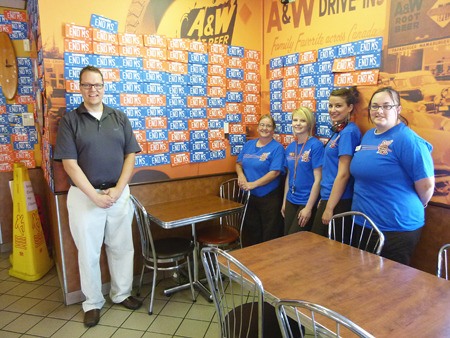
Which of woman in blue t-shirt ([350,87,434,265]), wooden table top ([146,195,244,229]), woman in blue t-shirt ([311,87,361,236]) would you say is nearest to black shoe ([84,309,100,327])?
wooden table top ([146,195,244,229])

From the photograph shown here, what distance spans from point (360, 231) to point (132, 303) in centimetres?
185

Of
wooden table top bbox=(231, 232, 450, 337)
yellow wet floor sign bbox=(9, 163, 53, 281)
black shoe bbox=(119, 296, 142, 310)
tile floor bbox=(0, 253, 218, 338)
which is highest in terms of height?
wooden table top bbox=(231, 232, 450, 337)

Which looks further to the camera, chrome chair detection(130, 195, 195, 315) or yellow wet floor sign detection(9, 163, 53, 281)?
yellow wet floor sign detection(9, 163, 53, 281)

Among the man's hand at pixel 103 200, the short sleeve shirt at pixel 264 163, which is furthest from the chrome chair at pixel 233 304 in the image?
the short sleeve shirt at pixel 264 163

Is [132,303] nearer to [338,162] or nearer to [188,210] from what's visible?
[188,210]

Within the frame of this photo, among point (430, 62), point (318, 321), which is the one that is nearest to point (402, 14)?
point (430, 62)

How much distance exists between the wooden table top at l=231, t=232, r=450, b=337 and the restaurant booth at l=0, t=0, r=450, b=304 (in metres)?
0.88

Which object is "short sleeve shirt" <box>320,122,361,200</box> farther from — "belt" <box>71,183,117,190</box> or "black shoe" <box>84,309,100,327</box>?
"black shoe" <box>84,309,100,327</box>

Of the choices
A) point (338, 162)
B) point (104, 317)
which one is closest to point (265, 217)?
point (338, 162)

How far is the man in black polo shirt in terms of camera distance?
235 cm

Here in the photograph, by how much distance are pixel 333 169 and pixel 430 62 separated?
0.93 meters

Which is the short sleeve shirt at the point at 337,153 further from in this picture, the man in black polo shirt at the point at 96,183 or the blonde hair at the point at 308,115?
the man in black polo shirt at the point at 96,183

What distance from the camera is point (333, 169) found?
2463 millimetres

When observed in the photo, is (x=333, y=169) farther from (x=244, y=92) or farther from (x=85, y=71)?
(x=85, y=71)
